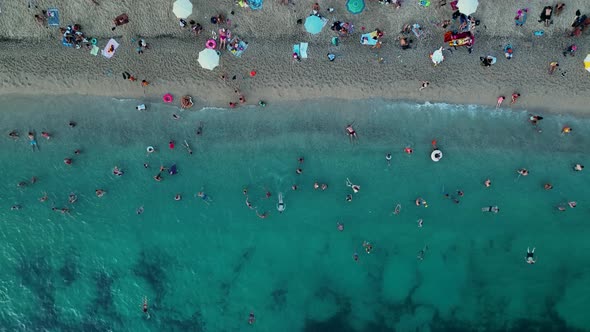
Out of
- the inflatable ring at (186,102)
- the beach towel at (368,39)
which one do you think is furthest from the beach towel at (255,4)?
the inflatable ring at (186,102)

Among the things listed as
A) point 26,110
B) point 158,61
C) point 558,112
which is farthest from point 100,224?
point 558,112

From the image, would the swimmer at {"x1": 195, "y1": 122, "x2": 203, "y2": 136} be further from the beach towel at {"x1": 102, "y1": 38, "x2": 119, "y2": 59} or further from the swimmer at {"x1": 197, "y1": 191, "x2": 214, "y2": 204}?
the beach towel at {"x1": 102, "y1": 38, "x2": 119, "y2": 59}

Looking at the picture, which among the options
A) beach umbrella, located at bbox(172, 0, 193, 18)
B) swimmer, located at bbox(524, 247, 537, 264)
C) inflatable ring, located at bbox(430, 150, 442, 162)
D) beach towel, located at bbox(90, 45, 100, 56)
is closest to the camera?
beach umbrella, located at bbox(172, 0, 193, 18)

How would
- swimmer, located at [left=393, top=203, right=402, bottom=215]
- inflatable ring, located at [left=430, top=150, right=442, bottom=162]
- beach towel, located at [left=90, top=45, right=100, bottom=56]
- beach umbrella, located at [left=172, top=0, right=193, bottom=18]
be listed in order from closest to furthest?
1. beach umbrella, located at [left=172, top=0, right=193, bottom=18]
2. inflatable ring, located at [left=430, top=150, right=442, bottom=162]
3. beach towel, located at [left=90, top=45, right=100, bottom=56]
4. swimmer, located at [left=393, top=203, right=402, bottom=215]

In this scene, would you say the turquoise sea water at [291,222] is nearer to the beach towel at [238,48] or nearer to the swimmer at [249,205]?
the swimmer at [249,205]

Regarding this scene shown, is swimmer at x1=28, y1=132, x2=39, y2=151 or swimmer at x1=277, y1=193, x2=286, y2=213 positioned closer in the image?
swimmer at x1=28, y1=132, x2=39, y2=151

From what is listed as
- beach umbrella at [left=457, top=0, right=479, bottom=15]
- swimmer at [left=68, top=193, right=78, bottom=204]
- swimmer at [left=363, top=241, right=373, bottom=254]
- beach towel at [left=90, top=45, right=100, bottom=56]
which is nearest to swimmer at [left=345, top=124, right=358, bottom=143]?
swimmer at [left=363, top=241, right=373, bottom=254]

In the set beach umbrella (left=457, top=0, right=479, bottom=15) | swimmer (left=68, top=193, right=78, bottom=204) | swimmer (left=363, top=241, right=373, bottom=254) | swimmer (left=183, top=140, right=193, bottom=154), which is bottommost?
swimmer (left=68, top=193, right=78, bottom=204)

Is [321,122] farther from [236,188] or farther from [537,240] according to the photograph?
[537,240]

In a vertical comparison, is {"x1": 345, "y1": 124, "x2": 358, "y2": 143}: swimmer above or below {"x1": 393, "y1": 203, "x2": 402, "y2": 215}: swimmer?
above
